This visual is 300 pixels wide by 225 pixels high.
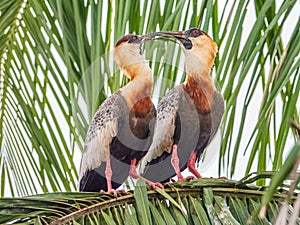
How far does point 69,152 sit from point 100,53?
2.01 feet

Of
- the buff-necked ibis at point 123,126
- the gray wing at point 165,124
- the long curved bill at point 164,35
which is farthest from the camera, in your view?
the gray wing at point 165,124

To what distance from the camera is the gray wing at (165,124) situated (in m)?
2.31

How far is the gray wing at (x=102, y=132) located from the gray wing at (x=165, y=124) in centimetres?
14

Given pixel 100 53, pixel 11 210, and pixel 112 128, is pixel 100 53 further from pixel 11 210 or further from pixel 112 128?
pixel 11 210

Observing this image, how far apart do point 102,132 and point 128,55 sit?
247mm

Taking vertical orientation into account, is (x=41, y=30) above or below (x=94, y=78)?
above

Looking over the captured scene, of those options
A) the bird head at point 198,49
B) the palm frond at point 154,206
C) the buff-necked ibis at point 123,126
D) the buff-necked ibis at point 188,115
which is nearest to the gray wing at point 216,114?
the buff-necked ibis at point 188,115

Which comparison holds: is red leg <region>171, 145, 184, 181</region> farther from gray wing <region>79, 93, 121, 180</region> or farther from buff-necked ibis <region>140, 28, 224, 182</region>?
gray wing <region>79, 93, 121, 180</region>

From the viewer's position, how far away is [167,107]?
2.33 metres

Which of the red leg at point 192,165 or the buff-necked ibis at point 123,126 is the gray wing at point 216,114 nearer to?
the red leg at point 192,165

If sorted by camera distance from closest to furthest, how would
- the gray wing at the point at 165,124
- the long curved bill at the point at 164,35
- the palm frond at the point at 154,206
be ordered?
1. the palm frond at the point at 154,206
2. the long curved bill at the point at 164,35
3. the gray wing at the point at 165,124

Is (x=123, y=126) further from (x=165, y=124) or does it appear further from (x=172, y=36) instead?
(x=172, y=36)

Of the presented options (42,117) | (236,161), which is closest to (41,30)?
(42,117)

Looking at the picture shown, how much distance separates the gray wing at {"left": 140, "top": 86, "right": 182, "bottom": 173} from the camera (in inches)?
91.0
